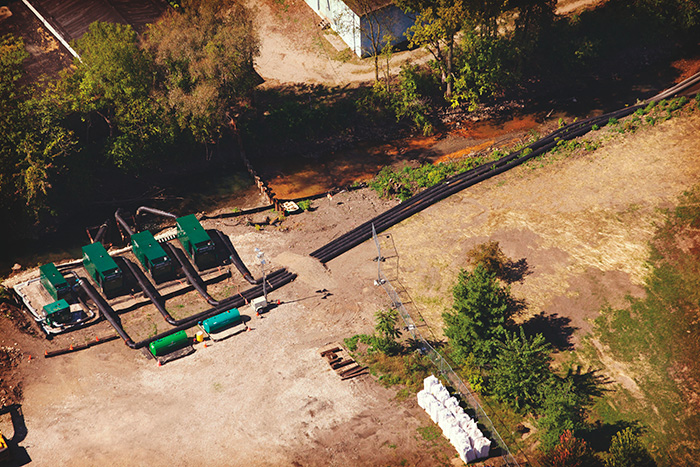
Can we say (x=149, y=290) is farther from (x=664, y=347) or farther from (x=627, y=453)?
(x=664, y=347)

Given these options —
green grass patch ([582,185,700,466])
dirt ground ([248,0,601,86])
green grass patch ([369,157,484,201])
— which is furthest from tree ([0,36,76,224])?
green grass patch ([582,185,700,466])

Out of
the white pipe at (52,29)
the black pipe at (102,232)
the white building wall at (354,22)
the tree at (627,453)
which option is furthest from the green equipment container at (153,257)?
the white building wall at (354,22)

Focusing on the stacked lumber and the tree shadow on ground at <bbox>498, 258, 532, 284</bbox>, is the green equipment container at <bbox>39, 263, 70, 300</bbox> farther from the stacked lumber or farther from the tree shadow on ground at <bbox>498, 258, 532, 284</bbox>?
the tree shadow on ground at <bbox>498, 258, 532, 284</bbox>

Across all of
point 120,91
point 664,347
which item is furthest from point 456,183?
point 120,91

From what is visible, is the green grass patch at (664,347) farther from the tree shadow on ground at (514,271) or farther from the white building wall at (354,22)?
the white building wall at (354,22)

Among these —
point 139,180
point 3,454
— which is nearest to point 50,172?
point 139,180

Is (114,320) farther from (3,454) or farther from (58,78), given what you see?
(58,78)
